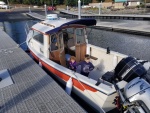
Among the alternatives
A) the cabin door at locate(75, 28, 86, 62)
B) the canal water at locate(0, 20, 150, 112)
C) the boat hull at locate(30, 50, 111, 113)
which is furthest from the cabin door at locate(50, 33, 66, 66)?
the canal water at locate(0, 20, 150, 112)

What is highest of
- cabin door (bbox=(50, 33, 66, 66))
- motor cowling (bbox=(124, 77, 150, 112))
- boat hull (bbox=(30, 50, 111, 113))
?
cabin door (bbox=(50, 33, 66, 66))

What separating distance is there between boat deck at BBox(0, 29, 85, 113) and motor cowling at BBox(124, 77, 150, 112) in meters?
1.31

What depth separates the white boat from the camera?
16.2ft

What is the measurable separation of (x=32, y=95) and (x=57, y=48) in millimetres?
2658

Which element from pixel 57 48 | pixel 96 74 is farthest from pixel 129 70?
pixel 57 48

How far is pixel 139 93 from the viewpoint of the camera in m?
3.82

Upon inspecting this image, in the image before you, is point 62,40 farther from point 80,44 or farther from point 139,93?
point 139,93

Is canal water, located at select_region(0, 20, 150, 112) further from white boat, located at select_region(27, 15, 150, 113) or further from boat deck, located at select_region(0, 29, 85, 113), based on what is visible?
boat deck, located at select_region(0, 29, 85, 113)

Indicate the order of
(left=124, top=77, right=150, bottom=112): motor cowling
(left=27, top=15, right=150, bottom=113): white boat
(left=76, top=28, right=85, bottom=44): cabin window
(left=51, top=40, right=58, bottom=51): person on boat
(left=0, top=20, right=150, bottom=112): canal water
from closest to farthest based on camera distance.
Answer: (left=124, top=77, right=150, bottom=112): motor cowling
(left=27, top=15, right=150, bottom=113): white boat
(left=51, top=40, right=58, bottom=51): person on boat
(left=76, top=28, right=85, bottom=44): cabin window
(left=0, top=20, right=150, bottom=112): canal water

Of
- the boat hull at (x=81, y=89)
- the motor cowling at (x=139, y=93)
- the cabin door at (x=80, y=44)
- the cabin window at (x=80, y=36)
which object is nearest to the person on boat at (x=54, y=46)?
the boat hull at (x=81, y=89)

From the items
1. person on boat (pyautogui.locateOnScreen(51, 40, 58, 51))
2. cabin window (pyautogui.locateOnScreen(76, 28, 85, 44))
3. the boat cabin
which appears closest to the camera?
the boat cabin

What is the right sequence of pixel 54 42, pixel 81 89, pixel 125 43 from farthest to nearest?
pixel 125 43, pixel 54 42, pixel 81 89

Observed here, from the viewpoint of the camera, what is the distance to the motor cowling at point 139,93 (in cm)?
364

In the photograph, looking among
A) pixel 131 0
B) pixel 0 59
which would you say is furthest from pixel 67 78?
pixel 131 0
